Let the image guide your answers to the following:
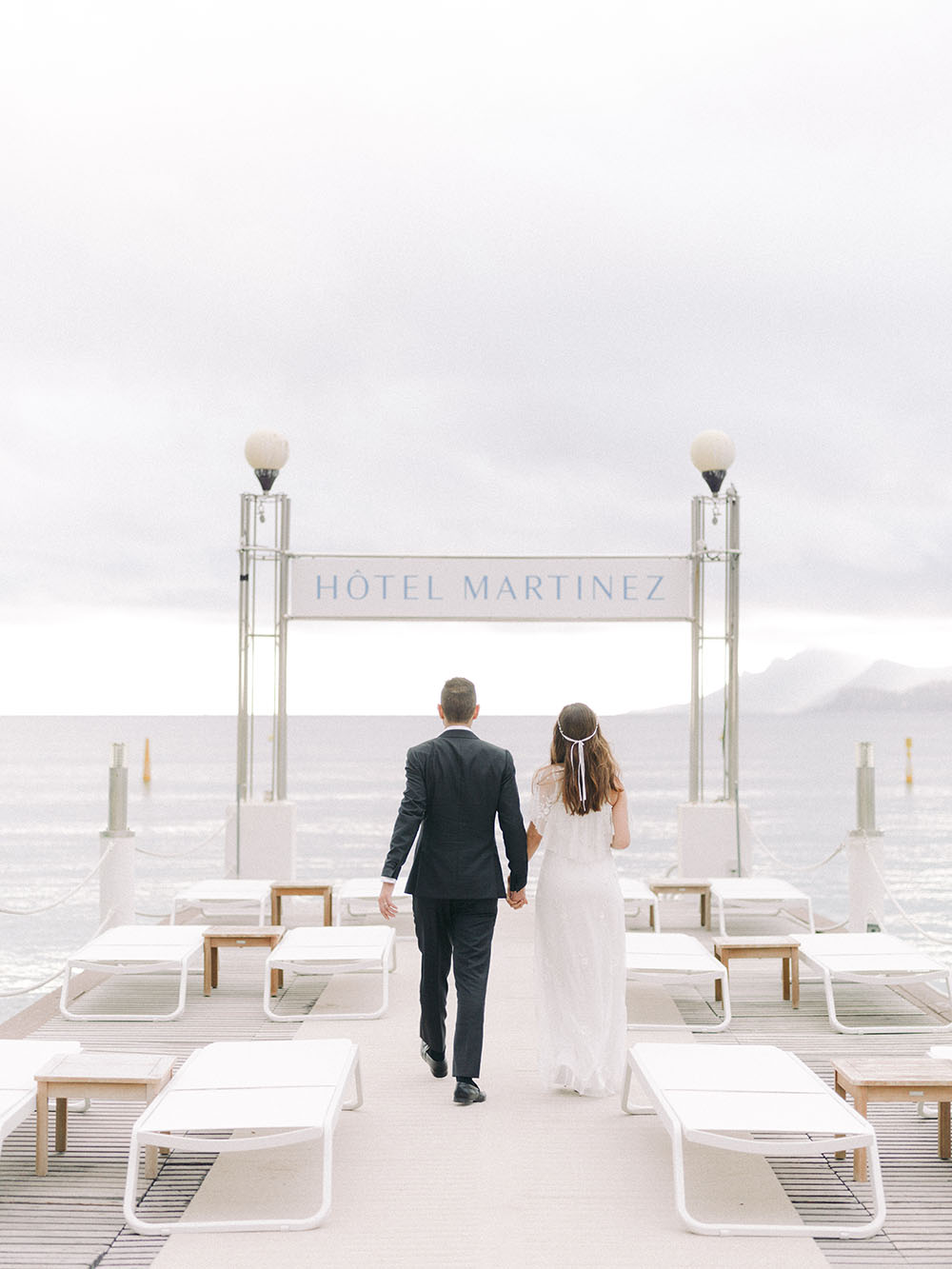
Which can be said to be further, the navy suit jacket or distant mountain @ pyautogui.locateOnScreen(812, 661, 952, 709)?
distant mountain @ pyautogui.locateOnScreen(812, 661, 952, 709)

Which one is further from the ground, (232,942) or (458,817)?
(458,817)

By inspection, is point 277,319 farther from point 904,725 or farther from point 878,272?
point 904,725

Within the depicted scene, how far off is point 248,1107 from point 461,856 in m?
1.34

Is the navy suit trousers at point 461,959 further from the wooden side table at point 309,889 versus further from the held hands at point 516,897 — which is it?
the wooden side table at point 309,889

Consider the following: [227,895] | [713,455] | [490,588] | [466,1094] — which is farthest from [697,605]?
[466,1094]

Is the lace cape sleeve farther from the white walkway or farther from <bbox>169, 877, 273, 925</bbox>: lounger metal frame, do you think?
<bbox>169, 877, 273, 925</bbox>: lounger metal frame

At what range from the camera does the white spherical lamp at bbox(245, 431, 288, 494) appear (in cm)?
1078

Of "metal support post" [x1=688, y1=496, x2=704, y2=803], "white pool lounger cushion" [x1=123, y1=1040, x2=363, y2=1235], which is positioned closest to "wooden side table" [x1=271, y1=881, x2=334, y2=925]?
"metal support post" [x1=688, y1=496, x2=704, y2=803]

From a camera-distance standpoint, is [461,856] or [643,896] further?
[643,896]

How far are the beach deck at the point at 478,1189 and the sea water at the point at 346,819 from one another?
10.2 ft

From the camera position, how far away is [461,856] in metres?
4.70

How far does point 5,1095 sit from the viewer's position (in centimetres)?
383

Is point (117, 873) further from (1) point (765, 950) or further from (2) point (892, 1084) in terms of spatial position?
(2) point (892, 1084)

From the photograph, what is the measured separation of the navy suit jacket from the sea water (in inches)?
129
